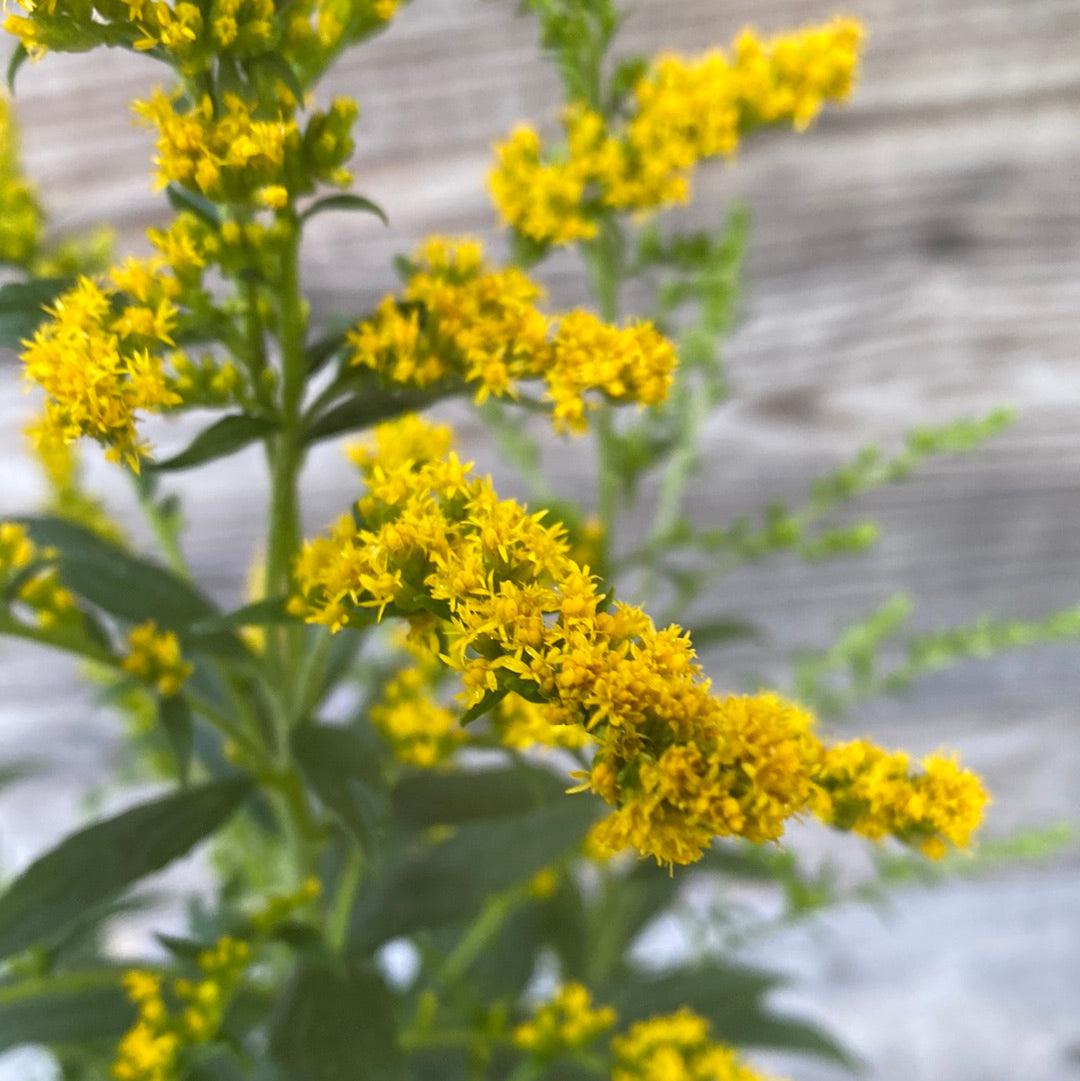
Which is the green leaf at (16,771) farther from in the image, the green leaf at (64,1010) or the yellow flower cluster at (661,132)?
the yellow flower cluster at (661,132)

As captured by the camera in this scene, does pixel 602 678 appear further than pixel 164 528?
No

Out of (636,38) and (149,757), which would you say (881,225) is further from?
(149,757)

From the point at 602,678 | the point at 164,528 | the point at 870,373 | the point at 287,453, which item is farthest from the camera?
the point at 870,373

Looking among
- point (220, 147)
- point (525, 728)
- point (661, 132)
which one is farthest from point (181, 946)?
point (661, 132)

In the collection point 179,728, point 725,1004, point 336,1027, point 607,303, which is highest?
point 607,303

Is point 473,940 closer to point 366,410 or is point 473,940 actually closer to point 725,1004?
point 725,1004

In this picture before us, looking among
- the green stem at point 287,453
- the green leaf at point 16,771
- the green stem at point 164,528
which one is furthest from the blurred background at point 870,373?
the green stem at point 287,453

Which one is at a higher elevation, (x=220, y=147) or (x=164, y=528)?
(x=220, y=147)

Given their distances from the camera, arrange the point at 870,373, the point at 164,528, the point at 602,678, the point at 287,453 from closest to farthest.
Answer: the point at 602,678 < the point at 287,453 < the point at 164,528 < the point at 870,373
